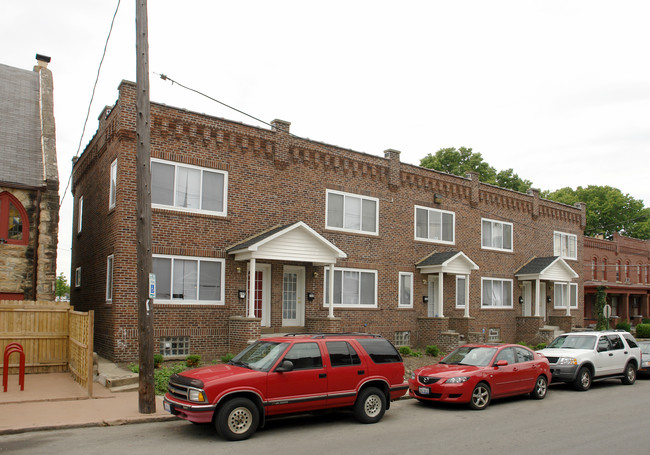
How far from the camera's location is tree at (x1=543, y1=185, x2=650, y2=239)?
186ft

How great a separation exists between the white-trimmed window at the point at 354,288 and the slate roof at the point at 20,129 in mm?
10217

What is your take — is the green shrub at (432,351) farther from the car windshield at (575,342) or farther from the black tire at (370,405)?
the black tire at (370,405)

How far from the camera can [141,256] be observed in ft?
36.1

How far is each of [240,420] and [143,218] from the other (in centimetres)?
434

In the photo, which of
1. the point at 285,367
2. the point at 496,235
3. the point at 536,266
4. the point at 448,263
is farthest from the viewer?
the point at 536,266

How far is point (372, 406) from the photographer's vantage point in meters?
10.9

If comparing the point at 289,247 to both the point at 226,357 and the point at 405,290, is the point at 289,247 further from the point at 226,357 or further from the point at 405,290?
the point at 405,290

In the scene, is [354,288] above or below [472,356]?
above

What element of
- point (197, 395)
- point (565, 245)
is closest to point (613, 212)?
point (565, 245)

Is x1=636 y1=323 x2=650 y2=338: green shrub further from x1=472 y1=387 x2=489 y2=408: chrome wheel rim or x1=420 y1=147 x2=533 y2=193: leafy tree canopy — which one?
x1=472 y1=387 x2=489 y2=408: chrome wheel rim

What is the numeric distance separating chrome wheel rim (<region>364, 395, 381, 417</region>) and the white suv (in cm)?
726

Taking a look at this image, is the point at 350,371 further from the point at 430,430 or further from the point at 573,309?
the point at 573,309

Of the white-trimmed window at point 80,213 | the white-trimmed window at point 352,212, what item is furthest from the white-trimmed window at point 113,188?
the white-trimmed window at point 352,212

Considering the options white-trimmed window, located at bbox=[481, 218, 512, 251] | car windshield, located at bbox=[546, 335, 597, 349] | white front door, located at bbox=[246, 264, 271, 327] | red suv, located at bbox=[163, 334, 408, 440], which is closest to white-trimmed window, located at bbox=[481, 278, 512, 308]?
white-trimmed window, located at bbox=[481, 218, 512, 251]
